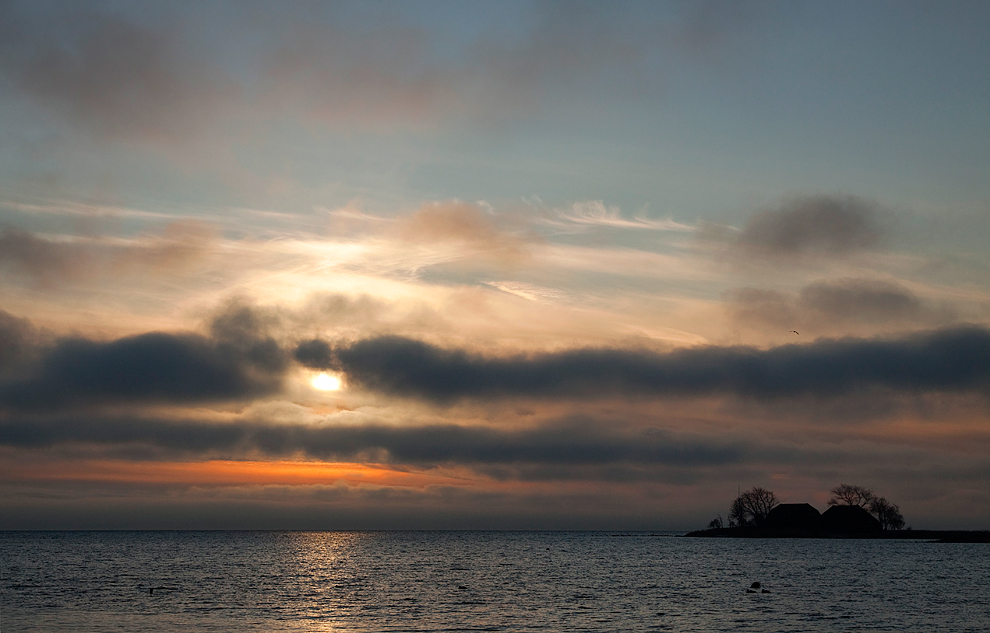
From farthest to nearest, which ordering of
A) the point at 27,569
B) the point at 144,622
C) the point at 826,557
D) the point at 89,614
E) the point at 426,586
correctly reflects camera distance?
the point at 826,557, the point at 27,569, the point at 426,586, the point at 89,614, the point at 144,622

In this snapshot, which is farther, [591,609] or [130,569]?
[130,569]

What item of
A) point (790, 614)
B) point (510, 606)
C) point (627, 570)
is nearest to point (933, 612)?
point (790, 614)

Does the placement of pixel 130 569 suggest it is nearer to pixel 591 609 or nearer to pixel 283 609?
pixel 283 609

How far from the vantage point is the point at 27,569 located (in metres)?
108

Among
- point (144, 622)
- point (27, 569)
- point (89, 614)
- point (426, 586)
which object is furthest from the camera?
point (27, 569)

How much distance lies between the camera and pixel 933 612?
59375 mm

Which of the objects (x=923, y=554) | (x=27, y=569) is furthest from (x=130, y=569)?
(x=923, y=554)

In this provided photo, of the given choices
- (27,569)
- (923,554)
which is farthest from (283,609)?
(923,554)

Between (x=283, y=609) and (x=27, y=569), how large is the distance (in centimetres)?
6682

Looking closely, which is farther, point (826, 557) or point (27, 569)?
point (826, 557)

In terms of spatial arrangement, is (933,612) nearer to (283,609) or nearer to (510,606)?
(510,606)

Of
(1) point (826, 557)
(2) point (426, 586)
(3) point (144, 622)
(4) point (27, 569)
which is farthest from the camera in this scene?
(1) point (826, 557)

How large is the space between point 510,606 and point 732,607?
58.8 feet

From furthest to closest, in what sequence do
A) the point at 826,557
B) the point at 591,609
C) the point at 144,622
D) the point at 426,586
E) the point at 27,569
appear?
the point at 826,557 → the point at 27,569 → the point at 426,586 → the point at 591,609 → the point at 144,622
